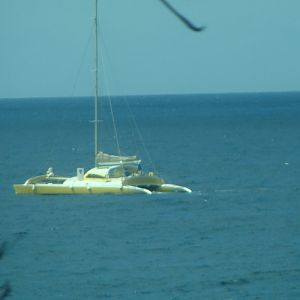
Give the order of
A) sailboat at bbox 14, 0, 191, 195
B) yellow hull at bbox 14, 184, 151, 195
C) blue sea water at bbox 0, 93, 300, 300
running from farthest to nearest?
yellow hull at bbox 14, 184, 151, 195 < sailboat at bbox 14, 0, 191, 195 < blue sea water at bbox 0, 93, 300, 300

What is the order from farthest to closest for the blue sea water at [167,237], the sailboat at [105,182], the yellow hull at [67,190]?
the yellow hull at [67,190] → the sailboat at [105,182] → the blue sea water at [167,237]

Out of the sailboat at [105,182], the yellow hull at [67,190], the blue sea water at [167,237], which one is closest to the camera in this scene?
the blue sea water at [167,237]

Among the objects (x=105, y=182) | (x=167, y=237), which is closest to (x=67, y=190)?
(x=105, y=182)

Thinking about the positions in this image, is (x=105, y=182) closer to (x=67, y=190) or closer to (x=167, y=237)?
(x=67, y=190)

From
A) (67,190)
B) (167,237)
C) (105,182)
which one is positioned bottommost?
(67,190)

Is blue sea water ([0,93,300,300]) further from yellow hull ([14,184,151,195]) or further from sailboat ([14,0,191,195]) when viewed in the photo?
sailboat ([14,0,191,195])

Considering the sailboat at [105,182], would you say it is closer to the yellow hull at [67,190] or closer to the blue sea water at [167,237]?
the yellow hull at [67,190]

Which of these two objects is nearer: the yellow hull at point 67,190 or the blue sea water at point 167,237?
the blue sea water at point 167,237

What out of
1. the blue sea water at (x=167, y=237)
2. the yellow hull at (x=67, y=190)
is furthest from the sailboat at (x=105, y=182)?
the blue sea water at (x=167, y=237)

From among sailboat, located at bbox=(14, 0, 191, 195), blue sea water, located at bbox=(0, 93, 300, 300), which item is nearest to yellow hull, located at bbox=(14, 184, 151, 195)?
sailboat, located at bbox=(14, 0, 191, 195)

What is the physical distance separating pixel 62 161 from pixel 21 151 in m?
11.5

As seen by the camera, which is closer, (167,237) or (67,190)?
(167,237)

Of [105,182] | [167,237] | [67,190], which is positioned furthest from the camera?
[67,190]

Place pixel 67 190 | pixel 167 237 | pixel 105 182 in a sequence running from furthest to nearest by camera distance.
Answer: pixel 67 190 < pixel 105 182 < pixel 167 237
